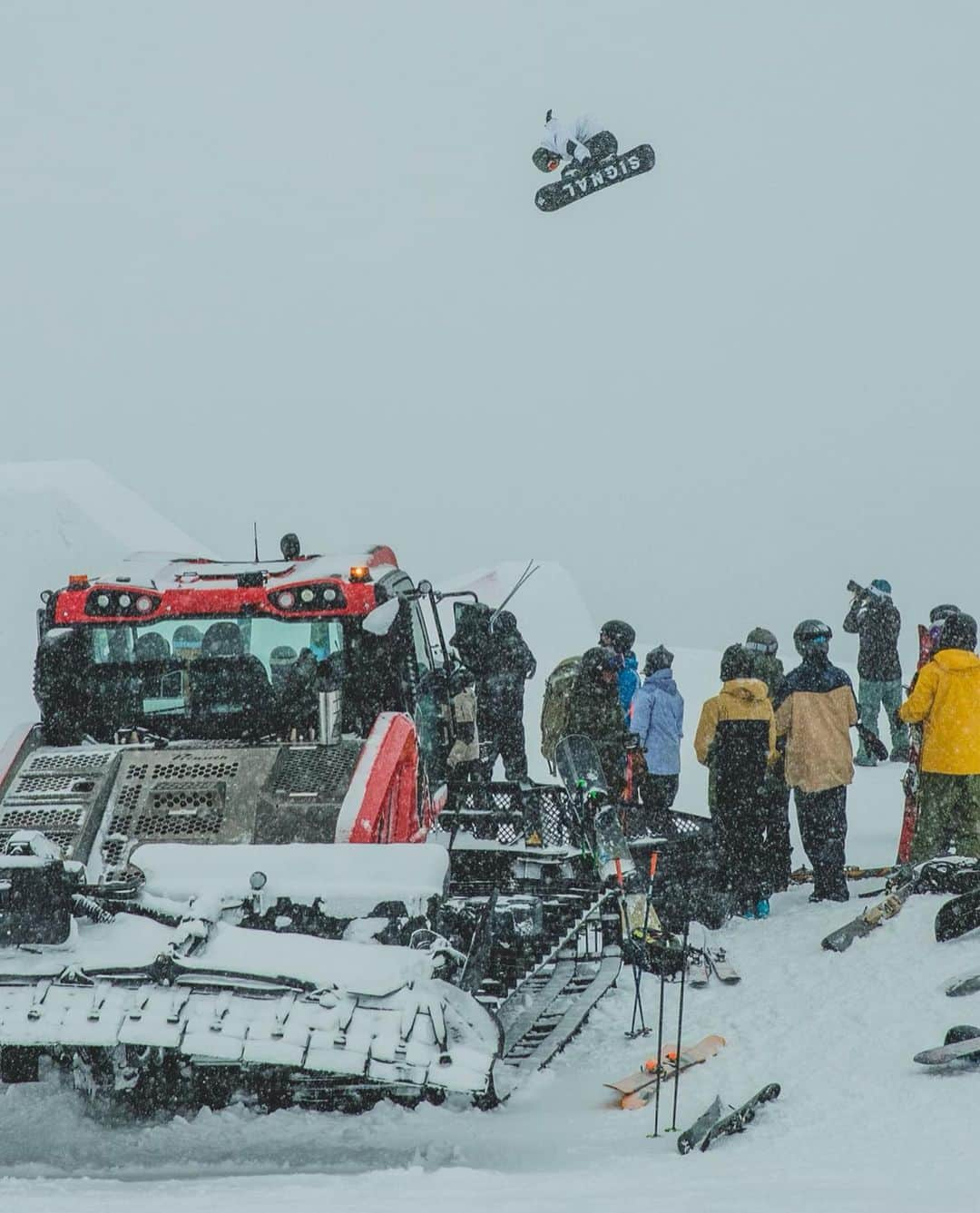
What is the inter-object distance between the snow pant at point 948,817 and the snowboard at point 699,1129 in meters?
3.65

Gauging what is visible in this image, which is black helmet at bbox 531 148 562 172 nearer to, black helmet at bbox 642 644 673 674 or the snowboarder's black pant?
black helmet at bbox 642 644 673 674

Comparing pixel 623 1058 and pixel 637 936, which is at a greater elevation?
pixel 637 936

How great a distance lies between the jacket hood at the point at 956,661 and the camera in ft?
28.5

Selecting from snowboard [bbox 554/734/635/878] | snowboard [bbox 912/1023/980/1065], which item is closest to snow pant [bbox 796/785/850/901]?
snowboard [bbox 554/734/635/878]

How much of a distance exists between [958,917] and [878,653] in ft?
24.3

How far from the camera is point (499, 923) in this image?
654 centimetres

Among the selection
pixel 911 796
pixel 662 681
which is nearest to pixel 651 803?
pixel 662 681

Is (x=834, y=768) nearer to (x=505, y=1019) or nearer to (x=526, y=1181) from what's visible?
(x=505, y=1019)

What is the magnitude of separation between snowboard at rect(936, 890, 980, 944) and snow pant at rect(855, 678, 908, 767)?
277 inches

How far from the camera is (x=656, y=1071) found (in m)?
6.03

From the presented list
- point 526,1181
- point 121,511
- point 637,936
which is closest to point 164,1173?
point 526,1181

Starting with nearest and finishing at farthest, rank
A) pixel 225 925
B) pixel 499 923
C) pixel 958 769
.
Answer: pixel 225 925, pixel 499 923, pixel 958 769

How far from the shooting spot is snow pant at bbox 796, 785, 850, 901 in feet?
30.1

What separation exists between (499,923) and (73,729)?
264cm
